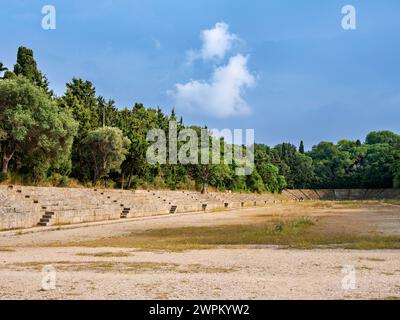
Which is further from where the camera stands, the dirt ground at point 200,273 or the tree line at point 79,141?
the tree line at point 79,141

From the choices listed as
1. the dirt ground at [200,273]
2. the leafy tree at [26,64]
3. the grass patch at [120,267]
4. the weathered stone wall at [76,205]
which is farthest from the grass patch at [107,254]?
the leafy tree at [26,64]

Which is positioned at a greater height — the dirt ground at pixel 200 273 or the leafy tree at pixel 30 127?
the leafy tree at pixel 30 127

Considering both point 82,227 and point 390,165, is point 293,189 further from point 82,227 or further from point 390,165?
point 82,227

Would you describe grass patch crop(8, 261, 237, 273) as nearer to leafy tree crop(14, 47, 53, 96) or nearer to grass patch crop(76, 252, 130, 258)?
grass patch crop(76, 252, 130, 258)

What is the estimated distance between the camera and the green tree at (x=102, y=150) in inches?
1905

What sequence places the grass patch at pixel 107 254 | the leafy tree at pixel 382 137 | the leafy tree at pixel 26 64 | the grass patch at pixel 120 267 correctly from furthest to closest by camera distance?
the leafy tree at pixel 382 137 → the leafy tree at pixel 26 64 → the grass patch at pixel 107 254 → the grass patch at pixel 120 267

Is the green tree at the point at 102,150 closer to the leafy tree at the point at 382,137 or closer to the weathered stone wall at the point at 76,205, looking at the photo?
the weathered stone wall at the point at 76,205

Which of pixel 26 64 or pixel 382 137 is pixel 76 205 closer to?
pixel 26 64

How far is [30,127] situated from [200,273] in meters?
27.9

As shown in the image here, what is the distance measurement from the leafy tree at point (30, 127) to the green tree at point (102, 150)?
9.27 meters

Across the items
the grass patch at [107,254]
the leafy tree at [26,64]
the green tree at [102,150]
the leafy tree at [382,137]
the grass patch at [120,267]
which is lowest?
the grass patch at [107,254]

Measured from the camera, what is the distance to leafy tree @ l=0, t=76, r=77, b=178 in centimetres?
3394

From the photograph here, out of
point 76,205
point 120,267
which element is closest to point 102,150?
point 76,205
